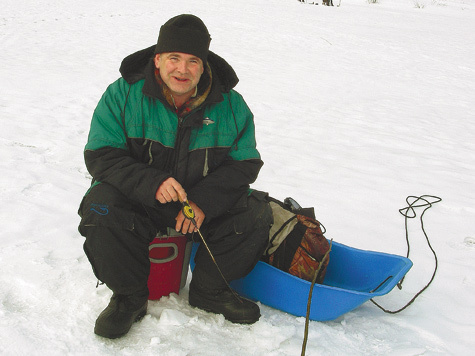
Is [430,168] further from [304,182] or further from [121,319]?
[121,319]

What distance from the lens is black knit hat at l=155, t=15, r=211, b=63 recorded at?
7.32 feet

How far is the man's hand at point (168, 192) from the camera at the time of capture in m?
2.09

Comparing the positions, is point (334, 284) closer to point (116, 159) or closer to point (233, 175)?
point (233, 175)

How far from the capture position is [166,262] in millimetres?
2344

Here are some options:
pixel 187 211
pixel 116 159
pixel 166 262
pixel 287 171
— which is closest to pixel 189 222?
pixel 187 211

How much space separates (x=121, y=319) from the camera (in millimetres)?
2070

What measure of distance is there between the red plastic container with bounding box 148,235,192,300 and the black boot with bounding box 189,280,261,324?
121mm

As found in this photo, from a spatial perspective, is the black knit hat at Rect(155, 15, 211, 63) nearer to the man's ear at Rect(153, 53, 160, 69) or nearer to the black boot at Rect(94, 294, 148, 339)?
the man's ear at Rect(153, 53, 160, 69)

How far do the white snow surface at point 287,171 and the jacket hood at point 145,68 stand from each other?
1.05 meters

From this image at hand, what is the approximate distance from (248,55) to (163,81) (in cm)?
789

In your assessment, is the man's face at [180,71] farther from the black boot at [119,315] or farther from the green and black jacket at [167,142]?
the black boot at [119,315]

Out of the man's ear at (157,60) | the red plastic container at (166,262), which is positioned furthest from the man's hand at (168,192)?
the man's ear at (157,60)

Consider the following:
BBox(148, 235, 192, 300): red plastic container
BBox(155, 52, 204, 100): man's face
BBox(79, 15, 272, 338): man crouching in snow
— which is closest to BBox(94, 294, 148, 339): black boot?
BBox(79, 15, 272, 338): man crouching in snow

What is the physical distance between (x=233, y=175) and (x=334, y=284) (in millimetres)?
1015
